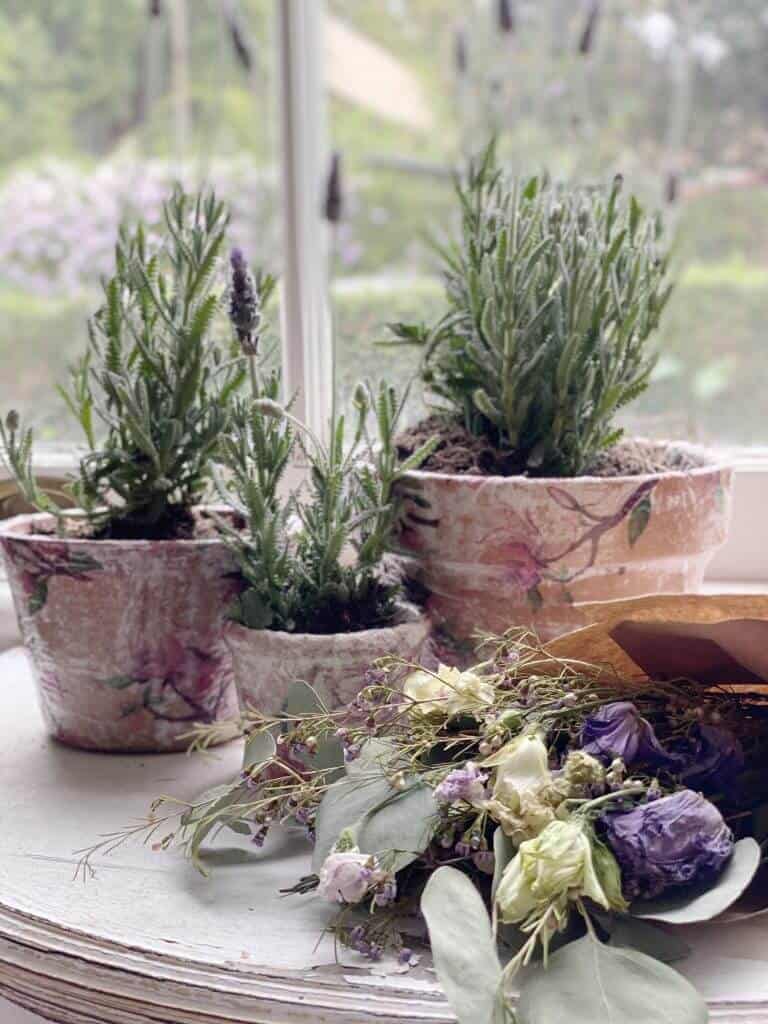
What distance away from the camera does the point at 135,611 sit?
27.8 inches

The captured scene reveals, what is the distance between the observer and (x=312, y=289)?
1057 mm

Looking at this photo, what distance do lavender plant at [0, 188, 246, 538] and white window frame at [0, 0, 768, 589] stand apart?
28 cm

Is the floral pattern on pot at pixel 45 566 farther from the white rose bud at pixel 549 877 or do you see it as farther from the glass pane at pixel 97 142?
the white rose bud at pixel 549 877

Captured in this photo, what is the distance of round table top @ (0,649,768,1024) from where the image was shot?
0.45 m

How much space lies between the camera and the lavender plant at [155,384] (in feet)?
2.39

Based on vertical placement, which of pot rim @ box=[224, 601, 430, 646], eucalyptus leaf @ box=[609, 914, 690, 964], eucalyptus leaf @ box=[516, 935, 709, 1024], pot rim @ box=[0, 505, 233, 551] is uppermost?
pot rim @ box=[0, 505, 233, 551]

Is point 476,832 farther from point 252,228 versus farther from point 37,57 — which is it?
point 37,57

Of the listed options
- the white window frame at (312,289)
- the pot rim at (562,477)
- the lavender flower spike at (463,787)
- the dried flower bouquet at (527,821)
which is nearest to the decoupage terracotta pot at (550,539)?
the pot rim at (562,477)

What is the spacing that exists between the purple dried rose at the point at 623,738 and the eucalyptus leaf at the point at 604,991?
0.09 metres

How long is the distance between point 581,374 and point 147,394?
271mm

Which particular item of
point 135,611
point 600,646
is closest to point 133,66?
point 135,611

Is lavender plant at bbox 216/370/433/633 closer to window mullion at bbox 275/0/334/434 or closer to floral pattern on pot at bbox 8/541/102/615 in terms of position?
floral pattern on pot at bbox 8/541/102/615

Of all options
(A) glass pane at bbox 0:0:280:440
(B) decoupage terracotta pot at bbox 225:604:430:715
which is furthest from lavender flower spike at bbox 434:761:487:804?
(A) glass pane at bbox 0:0:280:440

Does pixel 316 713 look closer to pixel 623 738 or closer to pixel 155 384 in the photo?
pixel 623 738
